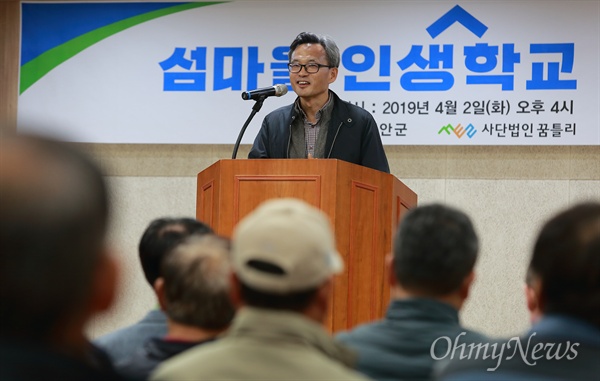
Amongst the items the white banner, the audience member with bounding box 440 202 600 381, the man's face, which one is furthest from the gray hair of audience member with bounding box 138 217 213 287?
the white banner

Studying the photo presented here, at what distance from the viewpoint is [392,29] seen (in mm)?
6227

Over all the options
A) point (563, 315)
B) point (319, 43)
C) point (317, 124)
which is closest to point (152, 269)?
point (563, 315)

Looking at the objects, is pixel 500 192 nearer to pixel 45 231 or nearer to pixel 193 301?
pixel 193 301

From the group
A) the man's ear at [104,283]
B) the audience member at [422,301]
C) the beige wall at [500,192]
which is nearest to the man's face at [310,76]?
the beige wall at [500,192]

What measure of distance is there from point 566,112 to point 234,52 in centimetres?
226

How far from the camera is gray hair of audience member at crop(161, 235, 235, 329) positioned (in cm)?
182

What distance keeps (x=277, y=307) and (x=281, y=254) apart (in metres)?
0.10

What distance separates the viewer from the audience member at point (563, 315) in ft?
4.78

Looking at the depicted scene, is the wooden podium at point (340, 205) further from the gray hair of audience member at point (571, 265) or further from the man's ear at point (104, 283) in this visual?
the man's ear at point (104, 283)

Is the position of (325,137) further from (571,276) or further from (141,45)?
(571,276)

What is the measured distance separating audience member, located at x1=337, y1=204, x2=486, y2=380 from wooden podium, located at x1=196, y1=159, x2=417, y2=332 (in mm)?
1834

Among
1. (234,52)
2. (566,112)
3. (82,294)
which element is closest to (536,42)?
(566,112)

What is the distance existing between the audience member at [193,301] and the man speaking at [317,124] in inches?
105

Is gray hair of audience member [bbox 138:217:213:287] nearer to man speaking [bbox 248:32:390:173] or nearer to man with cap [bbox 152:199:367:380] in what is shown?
man with cap [bbox 152:199:367:380]
